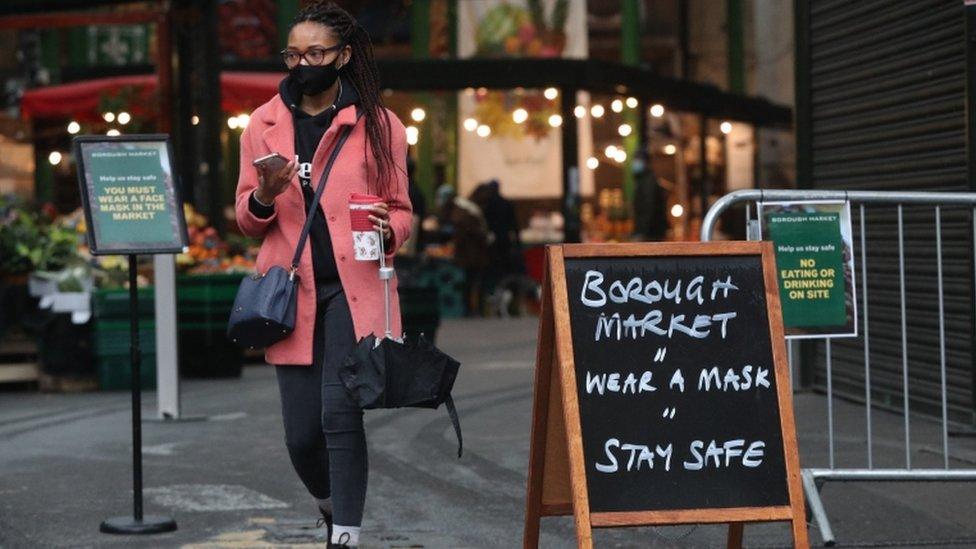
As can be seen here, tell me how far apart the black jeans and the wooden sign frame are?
59 centimetres

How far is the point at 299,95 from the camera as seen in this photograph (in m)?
6.31

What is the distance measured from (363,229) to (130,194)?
104 inches

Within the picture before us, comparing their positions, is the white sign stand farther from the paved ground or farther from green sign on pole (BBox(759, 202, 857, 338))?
green sign on pole (BBox(759, 202, 857, 338))

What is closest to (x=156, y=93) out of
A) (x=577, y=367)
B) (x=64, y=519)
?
(x=64, y=519)

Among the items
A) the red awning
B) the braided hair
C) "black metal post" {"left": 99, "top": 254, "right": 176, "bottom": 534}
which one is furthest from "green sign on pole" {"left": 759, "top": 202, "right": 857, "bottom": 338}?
the red awning

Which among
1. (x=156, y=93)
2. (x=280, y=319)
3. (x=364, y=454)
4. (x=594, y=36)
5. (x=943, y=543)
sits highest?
(x=594, y=36)

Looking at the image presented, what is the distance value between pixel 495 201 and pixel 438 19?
12.8 ft

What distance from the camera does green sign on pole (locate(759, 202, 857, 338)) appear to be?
7246 mm

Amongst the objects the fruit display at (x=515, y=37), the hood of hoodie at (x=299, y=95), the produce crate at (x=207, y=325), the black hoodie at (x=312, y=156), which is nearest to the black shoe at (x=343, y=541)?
the black hoodie at (x=312, y=156)

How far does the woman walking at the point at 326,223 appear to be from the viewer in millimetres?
6082

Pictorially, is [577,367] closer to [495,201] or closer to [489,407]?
[489,407]

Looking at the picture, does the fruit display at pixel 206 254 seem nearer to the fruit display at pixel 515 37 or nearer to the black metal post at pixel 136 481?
the black metal post at pixel 136 481

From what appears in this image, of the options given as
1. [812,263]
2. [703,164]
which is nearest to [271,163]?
[812,263]

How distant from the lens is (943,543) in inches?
276
